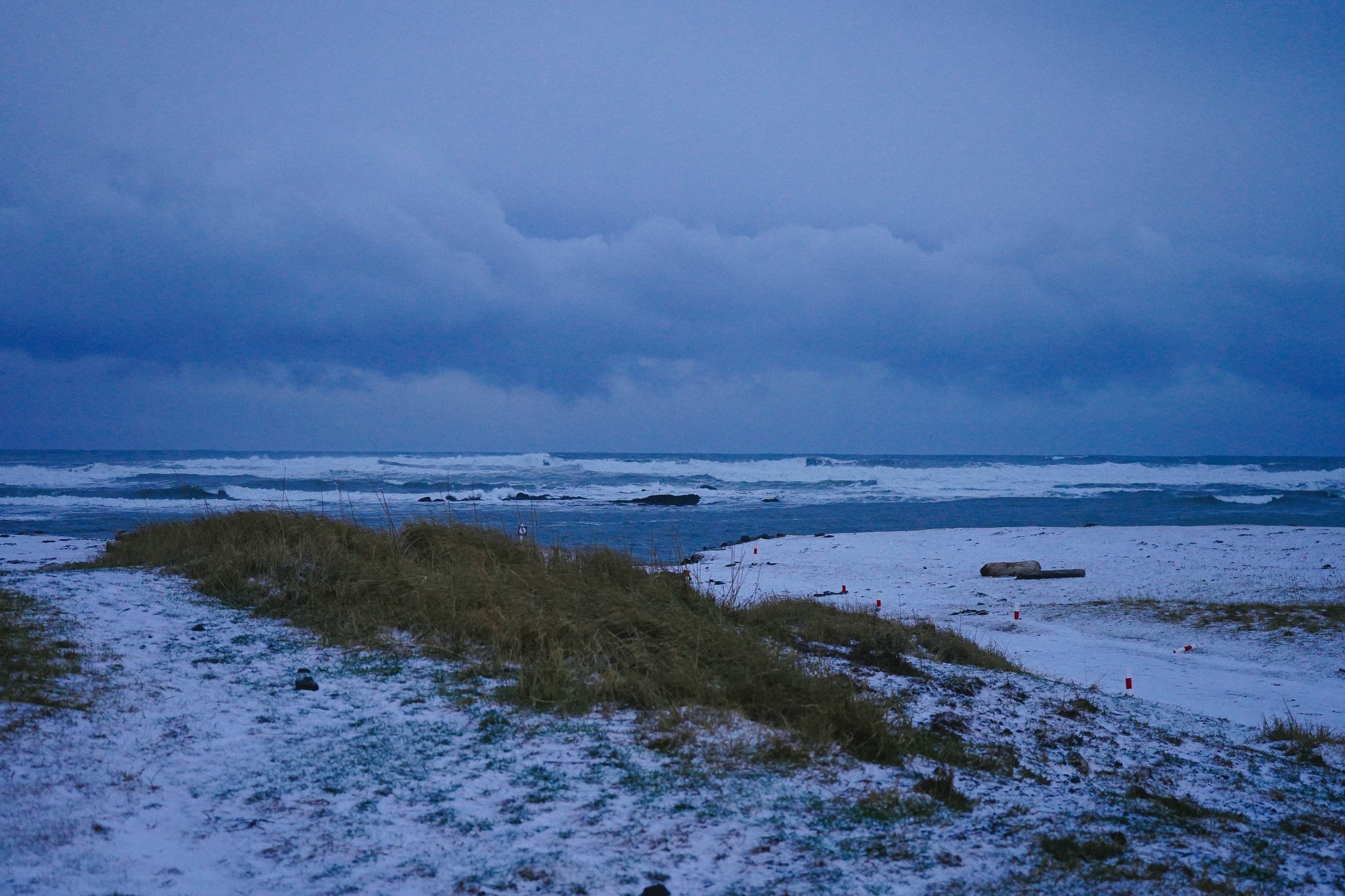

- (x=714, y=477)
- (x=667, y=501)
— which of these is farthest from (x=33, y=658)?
(x=714, y=477)

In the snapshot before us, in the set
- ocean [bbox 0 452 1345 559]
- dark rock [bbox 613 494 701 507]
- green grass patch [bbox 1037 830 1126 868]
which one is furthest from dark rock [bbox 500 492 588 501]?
green grass patch [bbox 1037 830 1126 868]

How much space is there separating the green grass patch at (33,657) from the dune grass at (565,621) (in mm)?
1404

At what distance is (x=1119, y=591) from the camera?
1462 cm

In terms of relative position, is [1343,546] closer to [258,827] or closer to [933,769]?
[933,769]

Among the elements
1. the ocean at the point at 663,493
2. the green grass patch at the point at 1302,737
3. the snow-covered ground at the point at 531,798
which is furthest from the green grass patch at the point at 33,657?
the green grass patch at the point at 1302,737

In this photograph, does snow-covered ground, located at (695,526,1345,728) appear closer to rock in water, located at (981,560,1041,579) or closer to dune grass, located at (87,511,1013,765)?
rock in water, located at (981,560,1041,579)

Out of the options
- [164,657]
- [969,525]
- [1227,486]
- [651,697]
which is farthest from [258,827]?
[1227,486]

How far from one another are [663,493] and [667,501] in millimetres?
7037

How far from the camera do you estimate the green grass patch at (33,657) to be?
416 centimetres

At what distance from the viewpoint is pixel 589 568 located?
300 inches

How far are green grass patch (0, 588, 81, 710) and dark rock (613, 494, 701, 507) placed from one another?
31.2 m

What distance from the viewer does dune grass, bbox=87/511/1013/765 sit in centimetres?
470

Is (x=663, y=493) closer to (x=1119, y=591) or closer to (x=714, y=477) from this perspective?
(x=714, y=477)

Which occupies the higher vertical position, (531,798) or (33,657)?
(33,657)
